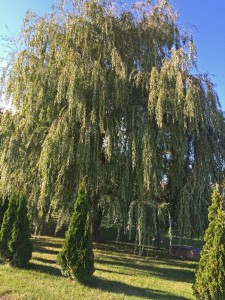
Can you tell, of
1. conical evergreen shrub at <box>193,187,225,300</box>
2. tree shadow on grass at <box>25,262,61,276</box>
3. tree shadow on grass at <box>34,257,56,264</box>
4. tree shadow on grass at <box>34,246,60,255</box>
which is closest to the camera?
conical evergreen shrub at <box>193,187,225,300</box>

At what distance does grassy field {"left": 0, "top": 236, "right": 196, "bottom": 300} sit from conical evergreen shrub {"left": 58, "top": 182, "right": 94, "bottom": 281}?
10.1 inches

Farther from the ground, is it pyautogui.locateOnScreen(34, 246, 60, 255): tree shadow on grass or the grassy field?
pyautogui.locateOnScreen(34, 246, 60, 255): tree shadow on grass

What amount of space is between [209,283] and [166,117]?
4.60m

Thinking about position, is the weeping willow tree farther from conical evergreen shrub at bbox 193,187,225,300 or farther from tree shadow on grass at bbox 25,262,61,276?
conical evergreen shrub at bbox 193,187,225,300

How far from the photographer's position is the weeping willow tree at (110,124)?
27.3 ft

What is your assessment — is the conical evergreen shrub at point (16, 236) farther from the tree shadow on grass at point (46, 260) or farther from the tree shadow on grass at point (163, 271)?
the tree shadow on grass at point (163, 271)

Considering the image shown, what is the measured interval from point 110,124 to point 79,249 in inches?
140

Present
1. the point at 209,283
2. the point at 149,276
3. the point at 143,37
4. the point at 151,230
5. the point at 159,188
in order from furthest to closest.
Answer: the point at 143,37
the point at 159,188
the point at 151,230
the point at 149,276
the point at 209,283

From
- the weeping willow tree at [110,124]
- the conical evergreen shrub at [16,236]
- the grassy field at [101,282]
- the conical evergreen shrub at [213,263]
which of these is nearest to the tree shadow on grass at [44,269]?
the grassy field at [101,282]

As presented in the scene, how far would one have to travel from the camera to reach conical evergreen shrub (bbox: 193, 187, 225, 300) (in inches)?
208

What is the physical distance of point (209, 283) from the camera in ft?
17.5

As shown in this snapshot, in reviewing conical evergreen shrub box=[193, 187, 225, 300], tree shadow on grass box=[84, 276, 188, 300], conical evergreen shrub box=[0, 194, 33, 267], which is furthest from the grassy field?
conical evergreen shrub box=[193, 187, 225, 300]

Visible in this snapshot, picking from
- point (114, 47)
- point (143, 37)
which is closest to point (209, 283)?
point (114, 47)

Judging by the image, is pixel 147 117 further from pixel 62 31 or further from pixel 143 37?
pixel 62 31
